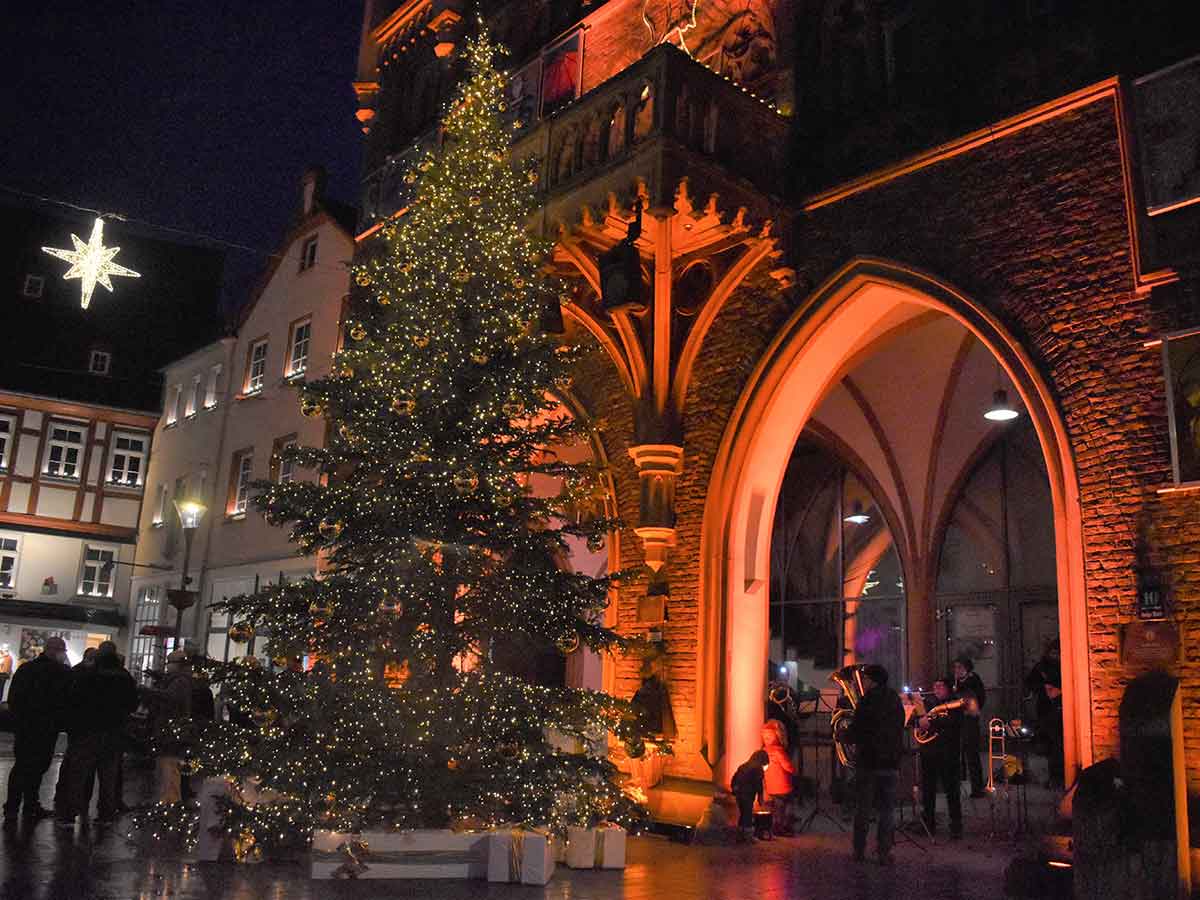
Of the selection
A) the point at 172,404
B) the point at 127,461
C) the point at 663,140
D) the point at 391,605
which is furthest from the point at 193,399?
the point at 391,605

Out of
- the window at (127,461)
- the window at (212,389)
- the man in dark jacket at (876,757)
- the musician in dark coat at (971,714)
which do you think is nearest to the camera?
the man in dark jacket at (876,757)

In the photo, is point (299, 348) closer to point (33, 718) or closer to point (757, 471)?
point (757, 471)

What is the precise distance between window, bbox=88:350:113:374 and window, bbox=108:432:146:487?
259cm

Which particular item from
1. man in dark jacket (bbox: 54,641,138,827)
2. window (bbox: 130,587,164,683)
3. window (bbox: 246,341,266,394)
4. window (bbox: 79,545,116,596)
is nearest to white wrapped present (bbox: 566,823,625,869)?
man in dark jacket (bbox: 54,641,138,827)

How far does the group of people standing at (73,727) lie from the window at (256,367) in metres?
15.0

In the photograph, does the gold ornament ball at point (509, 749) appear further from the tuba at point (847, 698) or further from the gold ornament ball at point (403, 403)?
the tuba at point (847, 698)

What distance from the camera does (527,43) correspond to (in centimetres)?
1588

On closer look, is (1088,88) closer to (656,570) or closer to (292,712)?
(656,570)

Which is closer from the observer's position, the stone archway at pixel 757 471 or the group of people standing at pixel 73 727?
the group of people standing at pixel 73 727

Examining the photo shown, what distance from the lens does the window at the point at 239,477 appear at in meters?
24.3

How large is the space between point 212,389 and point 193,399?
5.26ft

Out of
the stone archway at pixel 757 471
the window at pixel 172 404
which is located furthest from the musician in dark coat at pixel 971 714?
the window at pixel 172 404

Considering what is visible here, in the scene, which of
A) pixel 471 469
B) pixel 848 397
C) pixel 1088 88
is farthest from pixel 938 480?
pixel 471 469

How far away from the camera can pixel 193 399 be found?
28703 millimetres
